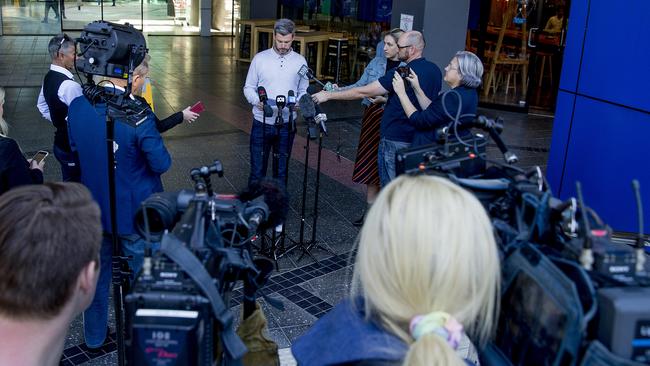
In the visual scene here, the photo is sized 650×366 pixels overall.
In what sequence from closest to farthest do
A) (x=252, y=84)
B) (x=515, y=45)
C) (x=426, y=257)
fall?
(x=426, y=257), (x=252, y=84), (x=515, y=45)

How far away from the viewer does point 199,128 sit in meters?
10.1

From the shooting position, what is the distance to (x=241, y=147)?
29.9 feet

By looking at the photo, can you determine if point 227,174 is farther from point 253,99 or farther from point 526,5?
point 526,5

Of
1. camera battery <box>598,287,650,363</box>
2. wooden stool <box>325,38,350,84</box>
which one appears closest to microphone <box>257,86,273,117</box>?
camera battery <box>598,287,650,363</box>

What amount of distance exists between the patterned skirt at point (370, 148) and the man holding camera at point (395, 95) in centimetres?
75

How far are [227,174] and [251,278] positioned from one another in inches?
226

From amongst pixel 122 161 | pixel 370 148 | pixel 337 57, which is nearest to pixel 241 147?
pixel 370 148

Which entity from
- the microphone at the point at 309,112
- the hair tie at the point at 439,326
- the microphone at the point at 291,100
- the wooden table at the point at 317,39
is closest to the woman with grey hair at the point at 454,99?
the microphone at the point at 309,112

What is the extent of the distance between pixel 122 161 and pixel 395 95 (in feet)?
8.54

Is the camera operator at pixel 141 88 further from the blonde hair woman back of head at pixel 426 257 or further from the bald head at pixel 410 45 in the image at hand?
the blonde hair woman back of head at pixel 426 257

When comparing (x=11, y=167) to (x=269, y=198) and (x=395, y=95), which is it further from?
(x=395, y=95)

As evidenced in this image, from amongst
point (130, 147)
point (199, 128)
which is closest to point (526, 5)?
point (199, 128)

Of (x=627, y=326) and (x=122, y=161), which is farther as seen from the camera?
(x=122, y=161)

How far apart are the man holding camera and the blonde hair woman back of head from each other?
3823mm
